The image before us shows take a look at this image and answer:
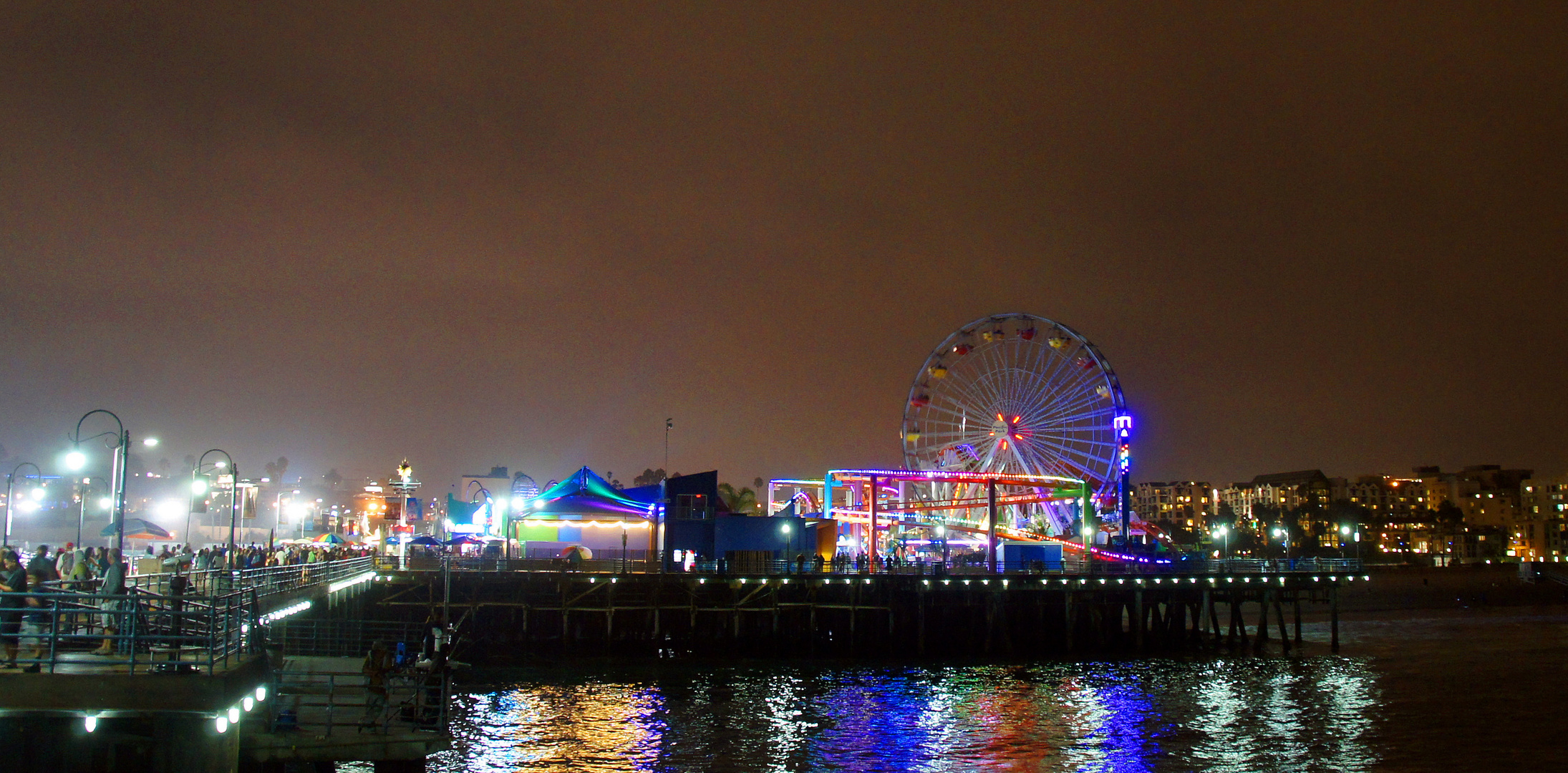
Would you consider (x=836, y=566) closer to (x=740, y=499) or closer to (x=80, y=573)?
(x=80, y=573)

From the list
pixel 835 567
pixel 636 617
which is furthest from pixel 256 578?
pixel 835 567

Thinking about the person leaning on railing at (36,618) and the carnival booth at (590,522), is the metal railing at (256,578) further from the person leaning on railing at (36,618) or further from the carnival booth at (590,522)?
the carnival booth at (590,522)

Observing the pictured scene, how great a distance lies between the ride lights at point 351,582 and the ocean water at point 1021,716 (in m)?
5.92

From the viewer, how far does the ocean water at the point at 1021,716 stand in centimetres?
3086

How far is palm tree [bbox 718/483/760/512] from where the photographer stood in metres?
134

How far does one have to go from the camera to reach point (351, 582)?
1719 inches

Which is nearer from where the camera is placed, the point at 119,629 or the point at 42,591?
the point at 119,629

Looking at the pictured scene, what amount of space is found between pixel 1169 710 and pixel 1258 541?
164 meters

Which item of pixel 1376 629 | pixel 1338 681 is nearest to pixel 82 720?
pixel 1338 681

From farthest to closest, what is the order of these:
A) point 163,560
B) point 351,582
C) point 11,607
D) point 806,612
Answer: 1. point 806,612
2. point 351,582
3. point 163,560
4. point 11,607

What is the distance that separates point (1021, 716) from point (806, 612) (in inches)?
718

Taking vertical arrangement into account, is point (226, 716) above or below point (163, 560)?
below

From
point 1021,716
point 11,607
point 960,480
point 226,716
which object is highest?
point 960,480

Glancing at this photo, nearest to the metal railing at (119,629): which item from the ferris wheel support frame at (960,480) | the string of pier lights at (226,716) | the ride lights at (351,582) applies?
the string of pier lights at (226,716)
